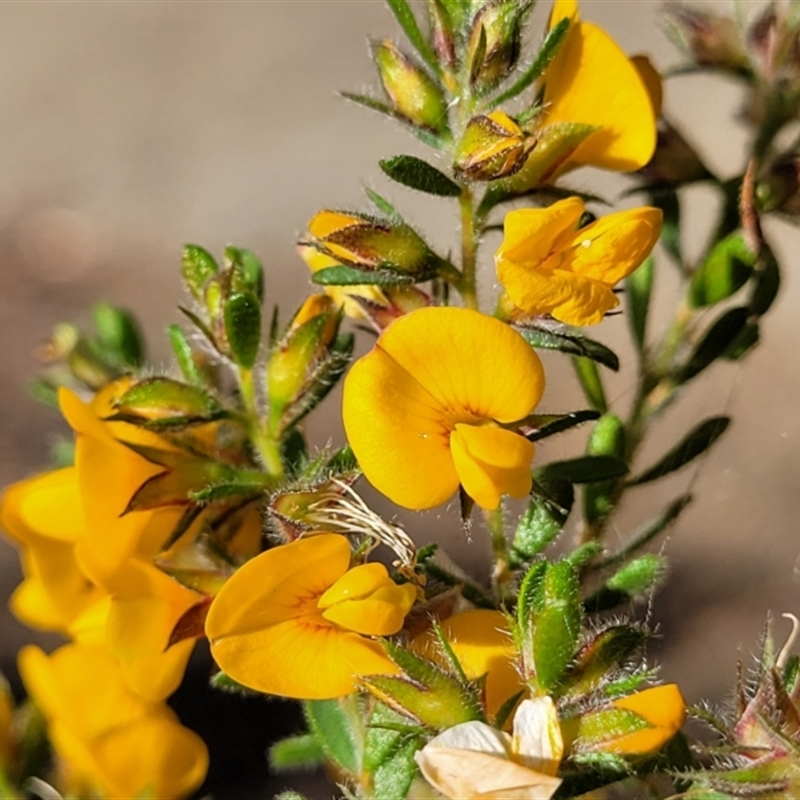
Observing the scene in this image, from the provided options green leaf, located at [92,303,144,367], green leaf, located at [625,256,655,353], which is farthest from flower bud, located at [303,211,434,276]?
green leaf, located at [92,303,144,367]

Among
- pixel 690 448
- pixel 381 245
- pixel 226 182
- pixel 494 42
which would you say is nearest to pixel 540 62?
pixel 494 42

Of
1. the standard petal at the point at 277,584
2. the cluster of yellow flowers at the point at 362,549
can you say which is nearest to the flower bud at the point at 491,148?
the cluster of yellow flowers at the point at 362,549

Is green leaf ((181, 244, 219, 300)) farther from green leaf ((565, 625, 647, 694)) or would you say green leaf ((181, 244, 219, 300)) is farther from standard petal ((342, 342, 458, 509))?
green leaf ((565, 625, 647, 694))

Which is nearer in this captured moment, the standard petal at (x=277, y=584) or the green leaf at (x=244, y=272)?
the standard petal at (x=277, y=584)

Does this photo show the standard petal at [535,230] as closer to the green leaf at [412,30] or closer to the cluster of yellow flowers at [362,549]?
the cluster of yellow flowers at [362,549]

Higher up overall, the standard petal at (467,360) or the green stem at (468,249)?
the green stem at (468,249)

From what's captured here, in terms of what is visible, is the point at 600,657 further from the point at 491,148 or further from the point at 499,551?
the point at 491,148
